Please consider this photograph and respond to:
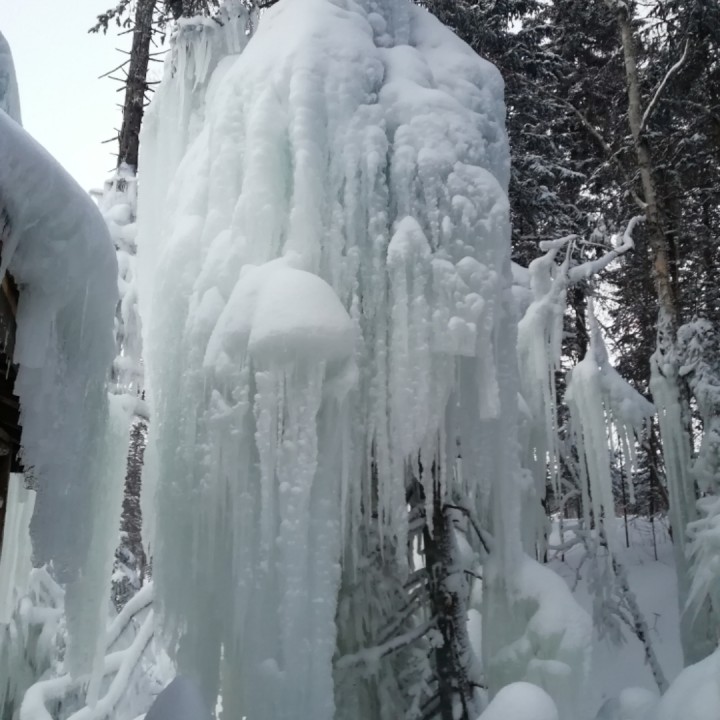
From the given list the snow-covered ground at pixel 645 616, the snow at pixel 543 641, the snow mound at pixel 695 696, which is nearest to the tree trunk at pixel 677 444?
the snow-covered ground at pixel 645 616

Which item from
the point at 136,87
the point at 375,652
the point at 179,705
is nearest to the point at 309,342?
the point at 179,705

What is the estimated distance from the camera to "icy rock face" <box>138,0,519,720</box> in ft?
11.0

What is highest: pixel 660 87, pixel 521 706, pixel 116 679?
pixel 660 87

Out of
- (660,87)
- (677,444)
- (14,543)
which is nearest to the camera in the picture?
(14,543)

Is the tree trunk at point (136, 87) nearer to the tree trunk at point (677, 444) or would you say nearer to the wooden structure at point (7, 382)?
the wooden structure at point (7, 382)

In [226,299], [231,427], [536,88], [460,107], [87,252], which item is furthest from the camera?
[536,88]

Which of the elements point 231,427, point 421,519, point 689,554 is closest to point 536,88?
point 689,554

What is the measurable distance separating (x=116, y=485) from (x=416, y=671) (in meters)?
2.35

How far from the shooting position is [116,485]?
15.6 feet

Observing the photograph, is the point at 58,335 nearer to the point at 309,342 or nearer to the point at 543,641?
the point at 309,342

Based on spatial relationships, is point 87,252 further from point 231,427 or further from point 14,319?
point 231,427

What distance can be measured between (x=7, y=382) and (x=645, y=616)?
9886 mm

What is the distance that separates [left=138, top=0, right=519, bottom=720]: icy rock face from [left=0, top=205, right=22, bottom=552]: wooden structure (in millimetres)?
692

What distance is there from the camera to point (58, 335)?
119 inches
